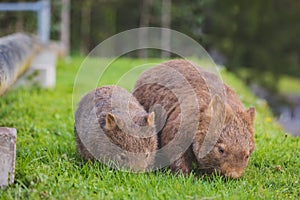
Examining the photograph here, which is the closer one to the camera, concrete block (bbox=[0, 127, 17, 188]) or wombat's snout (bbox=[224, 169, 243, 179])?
concrete block (bbox=[0, 127, 17, 188])

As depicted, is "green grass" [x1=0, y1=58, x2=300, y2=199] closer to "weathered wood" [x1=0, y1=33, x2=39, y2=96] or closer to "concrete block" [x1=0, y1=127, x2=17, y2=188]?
"concrete block" [x1=0, y1=127, x2=17, y2=188]

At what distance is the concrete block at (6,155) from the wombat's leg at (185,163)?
117cm

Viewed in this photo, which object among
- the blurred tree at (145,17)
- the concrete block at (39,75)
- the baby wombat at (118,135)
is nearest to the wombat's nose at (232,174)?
the baby wombat at (118,135)

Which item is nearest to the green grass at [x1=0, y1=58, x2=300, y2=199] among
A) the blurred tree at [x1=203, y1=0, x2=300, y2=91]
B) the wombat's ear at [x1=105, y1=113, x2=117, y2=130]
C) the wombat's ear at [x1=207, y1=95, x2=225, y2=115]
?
the wombat's ear at [x1=105, y1=113, x2=117, y2=130]

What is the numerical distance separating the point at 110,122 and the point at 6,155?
739mm

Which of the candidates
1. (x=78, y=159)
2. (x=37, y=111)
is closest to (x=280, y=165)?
(x=78, y=159)

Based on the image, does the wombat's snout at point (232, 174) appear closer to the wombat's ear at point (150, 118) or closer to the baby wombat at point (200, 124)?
the baby wombat at point (200, 124)

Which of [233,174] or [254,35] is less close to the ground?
[233,174]

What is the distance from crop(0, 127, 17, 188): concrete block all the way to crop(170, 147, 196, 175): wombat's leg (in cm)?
117

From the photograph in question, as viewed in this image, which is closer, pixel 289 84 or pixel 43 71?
pixel 43 71

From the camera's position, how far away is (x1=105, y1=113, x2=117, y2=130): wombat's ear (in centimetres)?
361

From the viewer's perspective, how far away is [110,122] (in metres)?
3.63

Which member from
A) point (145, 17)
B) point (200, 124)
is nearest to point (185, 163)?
point (200, 124)

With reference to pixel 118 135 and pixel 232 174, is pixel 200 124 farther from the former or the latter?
pixel 118 135
